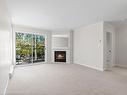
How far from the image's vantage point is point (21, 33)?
6.25m

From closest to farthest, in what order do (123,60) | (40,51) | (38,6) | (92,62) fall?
(38,6), (92,62), (123,60), (40,51)

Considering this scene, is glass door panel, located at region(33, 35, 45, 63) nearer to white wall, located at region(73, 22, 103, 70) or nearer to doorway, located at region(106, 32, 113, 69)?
white wall, located at region(73, 22, 103, 70)

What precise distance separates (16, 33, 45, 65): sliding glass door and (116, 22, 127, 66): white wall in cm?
459

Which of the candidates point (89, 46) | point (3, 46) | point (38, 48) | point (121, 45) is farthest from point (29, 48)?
point (121, 45)

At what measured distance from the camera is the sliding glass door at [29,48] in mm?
6230

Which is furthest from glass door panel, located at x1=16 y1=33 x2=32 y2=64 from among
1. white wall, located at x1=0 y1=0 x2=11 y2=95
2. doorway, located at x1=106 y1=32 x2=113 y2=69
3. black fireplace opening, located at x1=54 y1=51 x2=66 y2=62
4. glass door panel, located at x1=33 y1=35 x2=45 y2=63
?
doorway, located at x1=106 y1=32 x2=113 y2=69

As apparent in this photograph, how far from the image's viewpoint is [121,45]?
6.20m

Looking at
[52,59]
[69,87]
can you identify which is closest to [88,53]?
[52,59]

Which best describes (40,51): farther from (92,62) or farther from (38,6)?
(38,6)

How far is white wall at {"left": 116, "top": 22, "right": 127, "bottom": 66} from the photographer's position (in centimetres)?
605

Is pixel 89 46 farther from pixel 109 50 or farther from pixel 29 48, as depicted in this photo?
pixel 29 48

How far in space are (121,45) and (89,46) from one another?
1.95m

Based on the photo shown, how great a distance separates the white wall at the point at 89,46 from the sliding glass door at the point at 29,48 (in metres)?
2.23

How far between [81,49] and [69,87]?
12.5 ft
